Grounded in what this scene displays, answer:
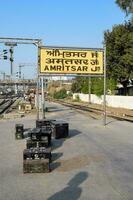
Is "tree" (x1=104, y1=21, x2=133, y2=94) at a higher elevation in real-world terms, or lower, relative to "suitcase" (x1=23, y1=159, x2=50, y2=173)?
higher

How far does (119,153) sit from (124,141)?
164 inches

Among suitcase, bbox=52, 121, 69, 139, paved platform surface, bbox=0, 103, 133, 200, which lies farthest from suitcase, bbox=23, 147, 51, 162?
suitcase, bbox=52, 121, 69, 139

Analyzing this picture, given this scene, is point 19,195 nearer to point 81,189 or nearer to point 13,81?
point 81,189

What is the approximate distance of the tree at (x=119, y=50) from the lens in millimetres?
69875

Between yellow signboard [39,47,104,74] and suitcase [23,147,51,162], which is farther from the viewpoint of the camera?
yellow signboard [39,47,104,74]

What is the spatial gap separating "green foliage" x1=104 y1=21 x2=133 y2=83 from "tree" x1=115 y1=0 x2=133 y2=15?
37.8ft

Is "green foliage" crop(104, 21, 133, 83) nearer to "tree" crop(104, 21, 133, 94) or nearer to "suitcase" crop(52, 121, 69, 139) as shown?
"tree" crop(104, 21, 133, 94)

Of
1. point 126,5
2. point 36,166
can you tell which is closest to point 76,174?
point 36,166

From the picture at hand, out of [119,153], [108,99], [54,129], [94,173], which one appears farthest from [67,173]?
[108,99]

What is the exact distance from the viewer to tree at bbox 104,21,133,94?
229 ft

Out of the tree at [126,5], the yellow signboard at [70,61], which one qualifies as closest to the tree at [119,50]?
the tree at [126,5]

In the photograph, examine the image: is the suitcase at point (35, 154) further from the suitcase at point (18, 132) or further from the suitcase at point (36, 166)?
the suitcase at point (18, 132)

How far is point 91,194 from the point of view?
10.2 meters

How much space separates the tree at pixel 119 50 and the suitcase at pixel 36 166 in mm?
55348
